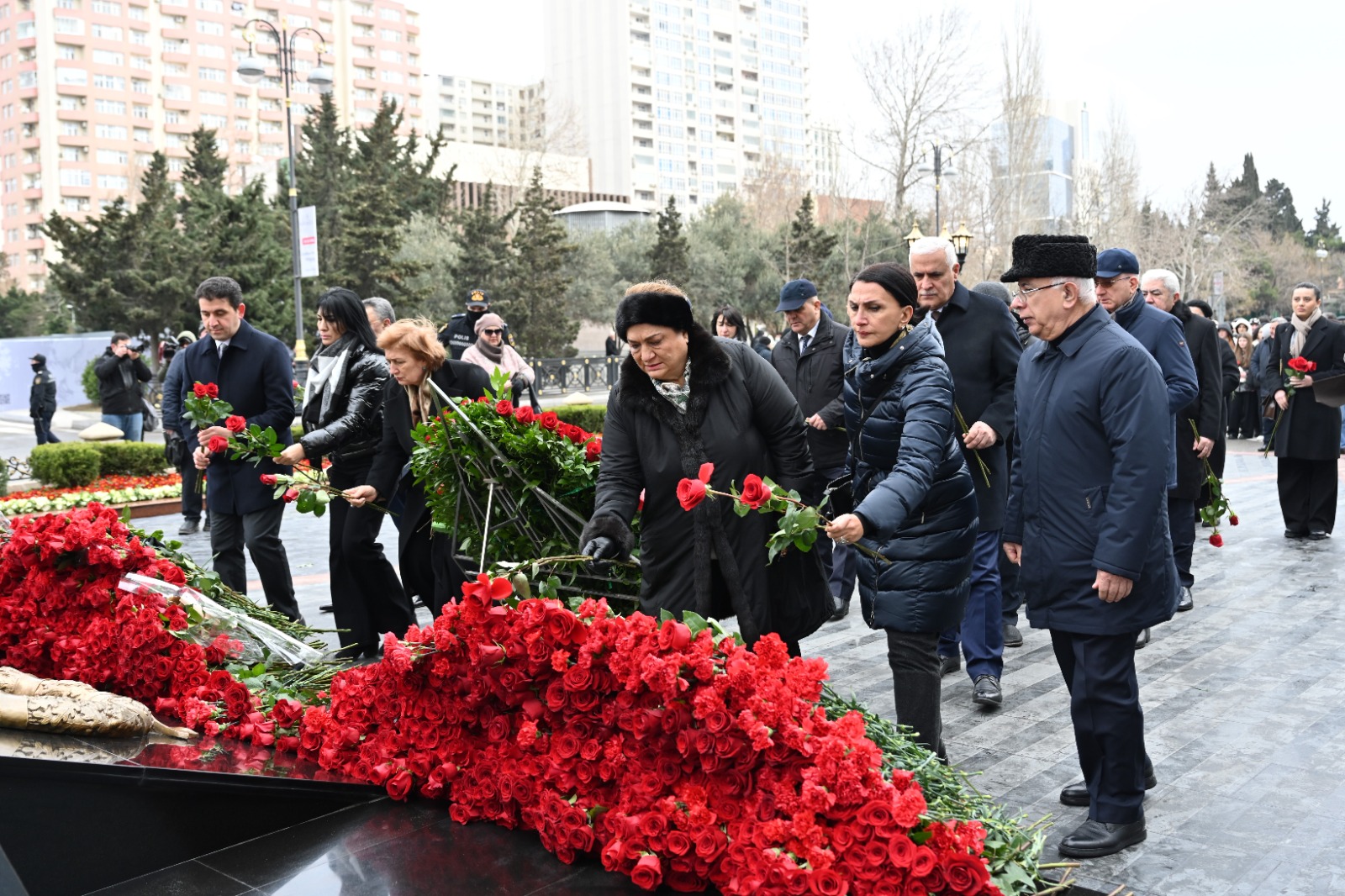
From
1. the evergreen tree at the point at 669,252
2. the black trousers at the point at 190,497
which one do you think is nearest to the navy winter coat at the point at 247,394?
the black trousers at the point at 190,497

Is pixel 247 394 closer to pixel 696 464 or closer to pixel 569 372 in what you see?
pixel 696 464

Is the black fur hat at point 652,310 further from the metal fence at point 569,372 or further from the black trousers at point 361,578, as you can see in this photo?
the metal fence at point 569,372

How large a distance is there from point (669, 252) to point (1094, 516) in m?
41.3

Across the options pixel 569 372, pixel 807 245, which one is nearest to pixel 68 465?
pixel 569 372

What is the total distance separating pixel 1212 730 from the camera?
15.9 feet

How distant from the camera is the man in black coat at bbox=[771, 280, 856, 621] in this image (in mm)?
6926

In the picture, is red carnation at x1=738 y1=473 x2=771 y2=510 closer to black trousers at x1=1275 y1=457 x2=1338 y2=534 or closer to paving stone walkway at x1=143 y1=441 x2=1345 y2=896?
paving stone walkway at x1=143 y1=441 x2=1345 y2=896

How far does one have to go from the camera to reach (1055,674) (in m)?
5.77

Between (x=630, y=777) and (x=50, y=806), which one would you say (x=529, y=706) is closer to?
(x=630, y=777)

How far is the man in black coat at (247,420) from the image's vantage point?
631cm

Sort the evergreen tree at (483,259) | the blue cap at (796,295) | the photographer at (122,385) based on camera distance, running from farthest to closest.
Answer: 1. the evergreen tree at (483,259)
2. the photographer at (122,385)
3. the blue cap at (796,295)

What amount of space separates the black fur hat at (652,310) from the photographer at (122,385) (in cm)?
1433

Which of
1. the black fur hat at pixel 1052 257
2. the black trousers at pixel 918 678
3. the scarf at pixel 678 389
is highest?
the black fur hat at pixel 1052 257

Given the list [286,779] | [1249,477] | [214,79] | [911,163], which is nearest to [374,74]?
[214,79]
